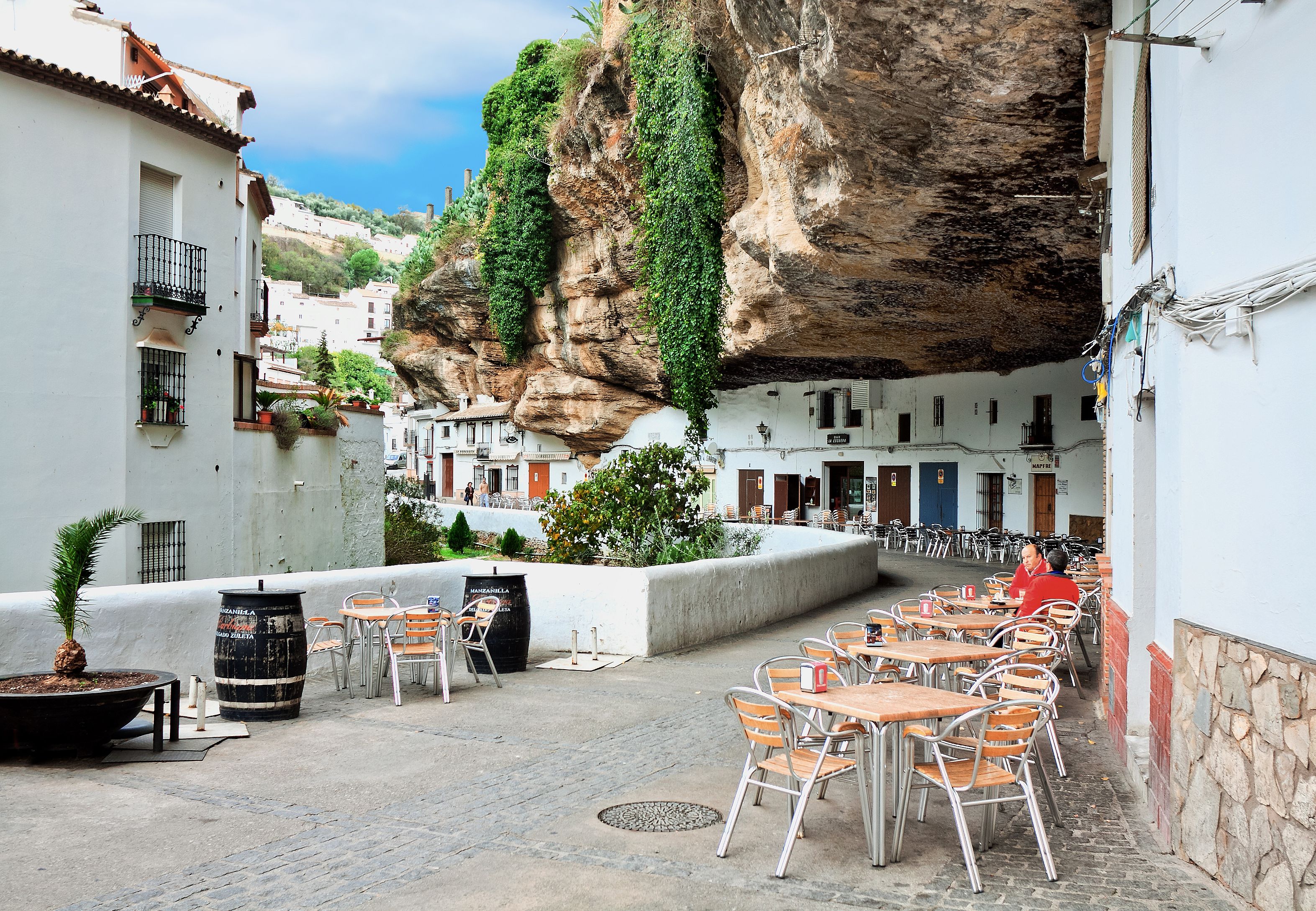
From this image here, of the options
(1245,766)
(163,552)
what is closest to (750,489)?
(163,552)

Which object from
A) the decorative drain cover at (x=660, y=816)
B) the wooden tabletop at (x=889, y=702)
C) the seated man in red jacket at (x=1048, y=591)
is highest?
the seated man in red jacket at (x=1048, y=591)

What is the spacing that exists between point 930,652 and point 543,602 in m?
5.47

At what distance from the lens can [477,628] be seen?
9469 millimetres

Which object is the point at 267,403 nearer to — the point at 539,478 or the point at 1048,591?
the point at 1048,591

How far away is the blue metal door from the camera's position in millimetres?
25219

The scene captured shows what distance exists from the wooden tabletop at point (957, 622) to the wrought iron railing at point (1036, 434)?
49.8 feet

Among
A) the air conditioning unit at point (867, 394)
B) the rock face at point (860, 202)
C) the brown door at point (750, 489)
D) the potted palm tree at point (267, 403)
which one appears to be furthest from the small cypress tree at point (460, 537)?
the air conditioning unit at point (867, 394)

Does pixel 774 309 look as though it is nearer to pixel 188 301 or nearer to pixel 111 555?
pixel 188 301

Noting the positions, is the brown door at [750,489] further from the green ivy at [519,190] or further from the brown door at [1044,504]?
the brown door at [1044,504]

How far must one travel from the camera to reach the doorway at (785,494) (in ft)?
97.4

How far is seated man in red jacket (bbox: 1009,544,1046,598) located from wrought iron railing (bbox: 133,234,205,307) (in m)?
12.9

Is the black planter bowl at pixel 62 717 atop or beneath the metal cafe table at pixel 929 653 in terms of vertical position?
beneath

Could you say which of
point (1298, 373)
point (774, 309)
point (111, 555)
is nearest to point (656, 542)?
point (774, 309)

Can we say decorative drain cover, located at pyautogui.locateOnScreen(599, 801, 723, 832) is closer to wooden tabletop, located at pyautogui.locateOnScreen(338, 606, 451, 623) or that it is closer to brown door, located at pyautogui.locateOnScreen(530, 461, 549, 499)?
wooden tabletop, located at pyautogui.locateOnScreen(338, 606, 451, 623)
